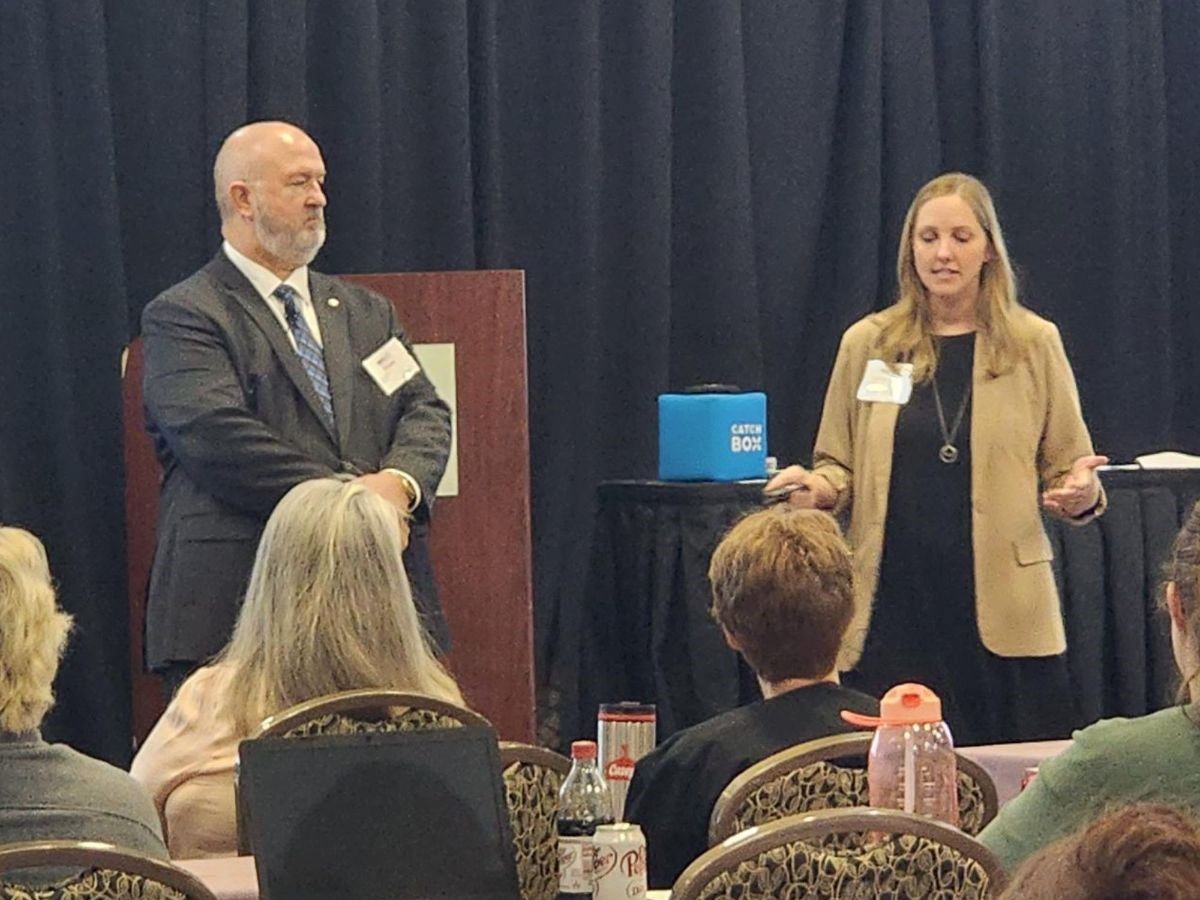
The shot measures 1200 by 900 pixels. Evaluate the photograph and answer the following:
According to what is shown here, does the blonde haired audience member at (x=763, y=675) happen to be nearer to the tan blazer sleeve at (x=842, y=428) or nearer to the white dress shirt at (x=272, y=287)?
the tan blazer sleeve at (x=842, y=428)

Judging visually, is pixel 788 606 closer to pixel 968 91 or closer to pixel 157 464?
pixel 157 464

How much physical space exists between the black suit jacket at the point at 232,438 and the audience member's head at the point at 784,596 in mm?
1474

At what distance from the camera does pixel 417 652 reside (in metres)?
3.00

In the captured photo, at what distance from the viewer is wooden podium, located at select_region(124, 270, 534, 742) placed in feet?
16.4

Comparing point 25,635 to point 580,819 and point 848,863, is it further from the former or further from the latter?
point 848,863

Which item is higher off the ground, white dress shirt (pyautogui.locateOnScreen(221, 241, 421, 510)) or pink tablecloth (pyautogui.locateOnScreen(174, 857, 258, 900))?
white dress shirt (pyautogui.locateOnScreen(221, 241, 421, 510))

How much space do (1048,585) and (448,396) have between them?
4.89ft

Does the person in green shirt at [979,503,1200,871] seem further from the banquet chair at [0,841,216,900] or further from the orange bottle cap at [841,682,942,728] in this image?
the banquet chair at [0,841,216,900]

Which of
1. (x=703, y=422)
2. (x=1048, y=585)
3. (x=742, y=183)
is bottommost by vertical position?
(x=1048, y=585)

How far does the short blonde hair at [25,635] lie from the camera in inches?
93.4

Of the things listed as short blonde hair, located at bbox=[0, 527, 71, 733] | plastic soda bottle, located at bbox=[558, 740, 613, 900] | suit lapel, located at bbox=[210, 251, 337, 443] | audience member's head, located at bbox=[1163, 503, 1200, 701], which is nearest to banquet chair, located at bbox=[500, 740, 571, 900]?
plastic soda bottle, located at bbox=[558, 740, 613, 900]

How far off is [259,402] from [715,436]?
1.42 metres

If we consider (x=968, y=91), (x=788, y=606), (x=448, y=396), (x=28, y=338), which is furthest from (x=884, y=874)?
(x=968, y=91)

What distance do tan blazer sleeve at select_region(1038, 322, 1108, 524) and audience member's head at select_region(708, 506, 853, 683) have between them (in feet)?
5.37
